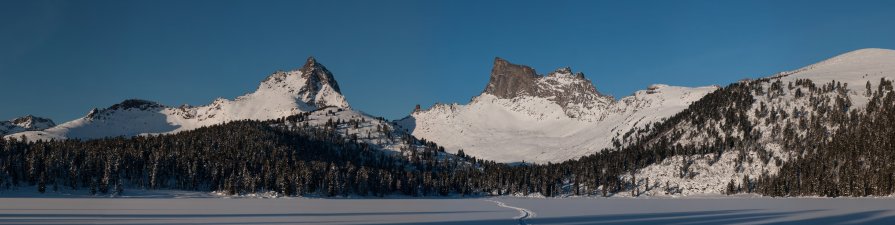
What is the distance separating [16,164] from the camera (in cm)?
19850

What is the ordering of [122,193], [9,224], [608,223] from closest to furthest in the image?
1. [9,224]
2. [608,223]
3. [122,193]

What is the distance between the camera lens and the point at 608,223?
6425cm

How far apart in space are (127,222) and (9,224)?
29.1ft

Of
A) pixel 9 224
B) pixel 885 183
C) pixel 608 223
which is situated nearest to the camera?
pixel 9 224

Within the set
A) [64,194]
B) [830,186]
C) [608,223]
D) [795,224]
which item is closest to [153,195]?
[64,194]

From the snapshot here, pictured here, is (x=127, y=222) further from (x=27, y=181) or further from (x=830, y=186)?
(x=830, y=186)

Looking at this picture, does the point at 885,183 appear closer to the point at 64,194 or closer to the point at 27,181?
the point at 64,194

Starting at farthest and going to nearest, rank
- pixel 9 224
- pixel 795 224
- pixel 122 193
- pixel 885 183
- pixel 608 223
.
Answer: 1. pixel 122 193
2. pixel 885 183
3. pixel 608 223
4. pixel 795 224
5. pixel 9 224

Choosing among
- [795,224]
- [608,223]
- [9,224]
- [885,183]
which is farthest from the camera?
[885,183]

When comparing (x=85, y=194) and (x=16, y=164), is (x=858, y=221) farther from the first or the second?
(x=16, y=164)

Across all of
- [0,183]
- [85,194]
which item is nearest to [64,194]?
[85,194]

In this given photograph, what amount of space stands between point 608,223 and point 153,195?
Answer: 16306 centimetres

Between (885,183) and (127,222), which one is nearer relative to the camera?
(127,222)

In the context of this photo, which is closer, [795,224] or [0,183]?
[795,224]
